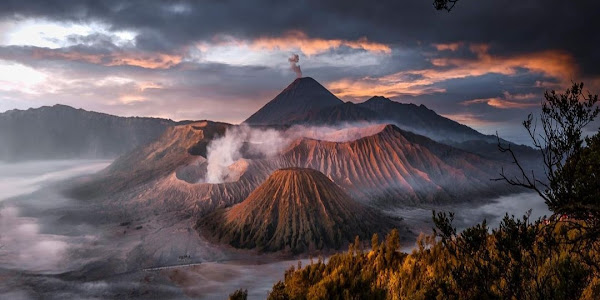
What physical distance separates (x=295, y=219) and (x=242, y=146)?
6504 cm

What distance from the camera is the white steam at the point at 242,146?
109m

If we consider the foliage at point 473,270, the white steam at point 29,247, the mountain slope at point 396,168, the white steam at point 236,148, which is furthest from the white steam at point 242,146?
the foliage at point 473,270

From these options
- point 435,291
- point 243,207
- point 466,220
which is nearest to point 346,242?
point 243,207

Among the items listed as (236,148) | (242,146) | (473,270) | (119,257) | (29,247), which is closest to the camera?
(473,270)

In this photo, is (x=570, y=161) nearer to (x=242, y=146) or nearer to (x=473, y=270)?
(x=473, y=270)

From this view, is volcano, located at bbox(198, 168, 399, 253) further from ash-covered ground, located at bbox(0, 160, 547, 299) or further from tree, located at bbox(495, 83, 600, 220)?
tree, located at bbox(495, 83, 600, 220)

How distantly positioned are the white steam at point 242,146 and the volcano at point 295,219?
29.6 m

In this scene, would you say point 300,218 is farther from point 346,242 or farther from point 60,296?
point 60,296

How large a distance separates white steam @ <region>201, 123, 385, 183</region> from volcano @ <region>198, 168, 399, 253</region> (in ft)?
97.1

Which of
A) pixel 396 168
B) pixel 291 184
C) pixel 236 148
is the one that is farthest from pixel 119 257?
pixel 396 168

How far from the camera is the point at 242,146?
431ft

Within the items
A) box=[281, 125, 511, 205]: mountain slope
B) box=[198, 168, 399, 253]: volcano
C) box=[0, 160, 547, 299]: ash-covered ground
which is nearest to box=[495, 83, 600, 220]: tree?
box=[0, 160, 547, 299]: ash-covered ground

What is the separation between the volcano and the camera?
6738 centimetres

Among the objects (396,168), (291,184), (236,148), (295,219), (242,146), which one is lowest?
(295,219)
